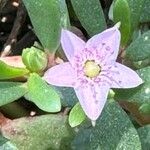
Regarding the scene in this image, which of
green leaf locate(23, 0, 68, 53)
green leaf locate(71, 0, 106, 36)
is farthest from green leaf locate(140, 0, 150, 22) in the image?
green leaf locate(23, 0, 68, 53)

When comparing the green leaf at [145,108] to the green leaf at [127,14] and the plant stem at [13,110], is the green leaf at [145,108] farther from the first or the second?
the plant stem at [13,110]

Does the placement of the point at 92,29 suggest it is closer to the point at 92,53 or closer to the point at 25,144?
the point at 92,53

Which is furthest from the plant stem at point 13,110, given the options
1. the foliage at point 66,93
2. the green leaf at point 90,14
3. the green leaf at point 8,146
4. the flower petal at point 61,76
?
the flower petal at point 61,76

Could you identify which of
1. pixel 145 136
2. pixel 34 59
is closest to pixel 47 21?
pixel 34 59

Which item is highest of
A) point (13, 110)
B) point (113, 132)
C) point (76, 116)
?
point (76, 116)

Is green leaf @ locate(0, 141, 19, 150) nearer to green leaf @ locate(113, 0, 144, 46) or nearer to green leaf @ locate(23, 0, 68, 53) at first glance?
green leaf @ locate(23, 0, 68, 53)

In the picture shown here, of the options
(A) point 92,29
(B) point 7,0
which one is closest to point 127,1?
(A) point 92,29

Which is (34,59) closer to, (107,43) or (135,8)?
(107,43)
